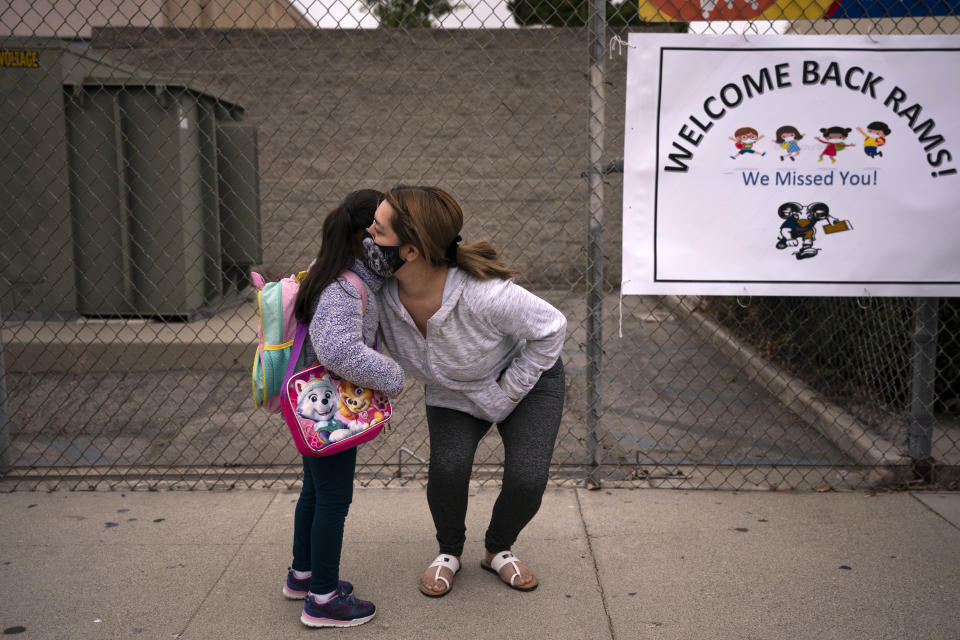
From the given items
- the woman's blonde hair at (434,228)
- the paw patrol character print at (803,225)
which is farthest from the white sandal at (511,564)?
the paw patrol character print at (803,225)

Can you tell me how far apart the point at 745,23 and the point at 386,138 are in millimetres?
8046

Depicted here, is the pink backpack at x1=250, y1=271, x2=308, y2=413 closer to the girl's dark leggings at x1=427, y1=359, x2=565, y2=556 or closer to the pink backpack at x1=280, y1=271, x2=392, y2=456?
the pink backpack at x1=280, y1=271, x2=392, y2=456

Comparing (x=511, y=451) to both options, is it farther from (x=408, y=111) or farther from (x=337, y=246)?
(x=408, y=111)

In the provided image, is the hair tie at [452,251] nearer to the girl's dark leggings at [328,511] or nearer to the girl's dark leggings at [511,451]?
the girl's dark leggings at [511,451]

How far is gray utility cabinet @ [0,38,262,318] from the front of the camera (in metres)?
6.67

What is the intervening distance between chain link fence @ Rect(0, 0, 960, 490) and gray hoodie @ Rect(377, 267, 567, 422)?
3.29 ft

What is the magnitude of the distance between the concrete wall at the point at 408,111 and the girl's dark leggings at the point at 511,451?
8134 millimetres

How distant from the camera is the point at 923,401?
12.9ft

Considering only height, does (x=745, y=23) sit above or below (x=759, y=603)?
above

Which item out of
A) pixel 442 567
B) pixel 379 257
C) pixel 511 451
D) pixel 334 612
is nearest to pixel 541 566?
pixel 442 567

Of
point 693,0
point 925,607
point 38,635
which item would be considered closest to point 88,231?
point 38,635

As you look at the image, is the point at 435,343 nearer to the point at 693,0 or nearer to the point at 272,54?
the point at 693,0

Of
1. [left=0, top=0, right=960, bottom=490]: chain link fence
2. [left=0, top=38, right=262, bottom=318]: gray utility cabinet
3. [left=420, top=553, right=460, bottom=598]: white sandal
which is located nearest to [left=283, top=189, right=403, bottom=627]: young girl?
[left=420, top=553, right=460, bottom=598]: white sandal

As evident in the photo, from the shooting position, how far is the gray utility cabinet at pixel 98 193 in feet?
21.9
